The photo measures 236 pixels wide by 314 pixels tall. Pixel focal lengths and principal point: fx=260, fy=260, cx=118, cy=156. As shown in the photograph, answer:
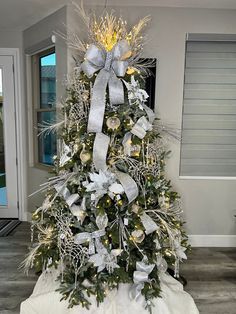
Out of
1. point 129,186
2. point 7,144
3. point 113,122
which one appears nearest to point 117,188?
point 129,186

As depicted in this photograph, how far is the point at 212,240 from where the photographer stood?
9.71 feet

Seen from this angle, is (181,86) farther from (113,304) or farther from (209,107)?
(113,304)

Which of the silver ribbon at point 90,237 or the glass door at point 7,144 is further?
the glass door at point 7,144

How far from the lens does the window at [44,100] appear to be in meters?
3.08

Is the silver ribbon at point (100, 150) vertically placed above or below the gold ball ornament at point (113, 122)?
below

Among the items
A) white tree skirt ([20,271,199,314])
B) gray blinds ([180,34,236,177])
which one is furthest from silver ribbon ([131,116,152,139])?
gray blinds ([180,34,236,177])

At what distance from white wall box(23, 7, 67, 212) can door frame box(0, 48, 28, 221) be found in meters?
0.09

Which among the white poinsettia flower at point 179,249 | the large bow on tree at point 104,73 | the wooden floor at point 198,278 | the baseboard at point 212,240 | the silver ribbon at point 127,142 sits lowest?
the wooden floor at point 198,278

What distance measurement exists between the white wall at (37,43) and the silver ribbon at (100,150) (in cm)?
130

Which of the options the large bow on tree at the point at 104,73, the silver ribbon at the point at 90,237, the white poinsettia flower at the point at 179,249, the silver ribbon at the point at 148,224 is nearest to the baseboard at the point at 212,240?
the white poinsettia flower at the point at 179,249

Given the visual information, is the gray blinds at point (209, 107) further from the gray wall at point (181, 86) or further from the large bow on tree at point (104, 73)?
the large bow on tree at point (104, 73)

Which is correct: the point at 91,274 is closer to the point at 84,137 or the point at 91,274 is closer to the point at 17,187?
the point at 84,137

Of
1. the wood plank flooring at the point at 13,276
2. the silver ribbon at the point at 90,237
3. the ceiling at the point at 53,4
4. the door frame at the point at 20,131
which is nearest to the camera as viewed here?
the silver ribbon at the point at 90,237

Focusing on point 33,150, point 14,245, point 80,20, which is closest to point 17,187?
point 33,150
